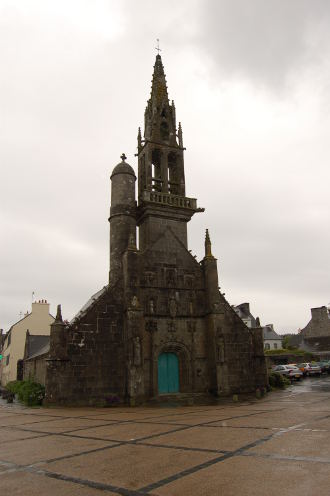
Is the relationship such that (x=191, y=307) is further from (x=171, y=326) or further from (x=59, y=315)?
(x=59, y=315)

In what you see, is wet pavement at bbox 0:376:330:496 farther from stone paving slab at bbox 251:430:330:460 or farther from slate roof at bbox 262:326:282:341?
slate roof at bbox 262:326:282:341

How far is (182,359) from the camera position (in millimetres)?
22938

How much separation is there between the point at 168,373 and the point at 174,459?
15.7 meters

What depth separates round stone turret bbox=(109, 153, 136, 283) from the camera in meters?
24.4

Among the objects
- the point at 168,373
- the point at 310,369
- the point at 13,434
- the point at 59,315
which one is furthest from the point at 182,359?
the point at 310,369

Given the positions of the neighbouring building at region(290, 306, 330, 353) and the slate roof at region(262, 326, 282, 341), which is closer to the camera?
the neighbouring building at region(290, 306, 330, 353)

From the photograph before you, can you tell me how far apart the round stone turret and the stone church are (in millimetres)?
65

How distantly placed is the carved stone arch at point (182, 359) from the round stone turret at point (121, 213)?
16.4 feet

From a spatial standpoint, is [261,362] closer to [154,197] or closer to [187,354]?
[187,354]

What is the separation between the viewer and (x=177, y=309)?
23250 millimetres

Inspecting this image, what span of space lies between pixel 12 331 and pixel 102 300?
2874cm

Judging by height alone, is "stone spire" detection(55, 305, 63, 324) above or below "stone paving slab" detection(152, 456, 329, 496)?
above

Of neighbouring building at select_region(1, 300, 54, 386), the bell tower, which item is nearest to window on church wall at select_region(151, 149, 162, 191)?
Answer: the bell tower

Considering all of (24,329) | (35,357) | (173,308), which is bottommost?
(35,357)
